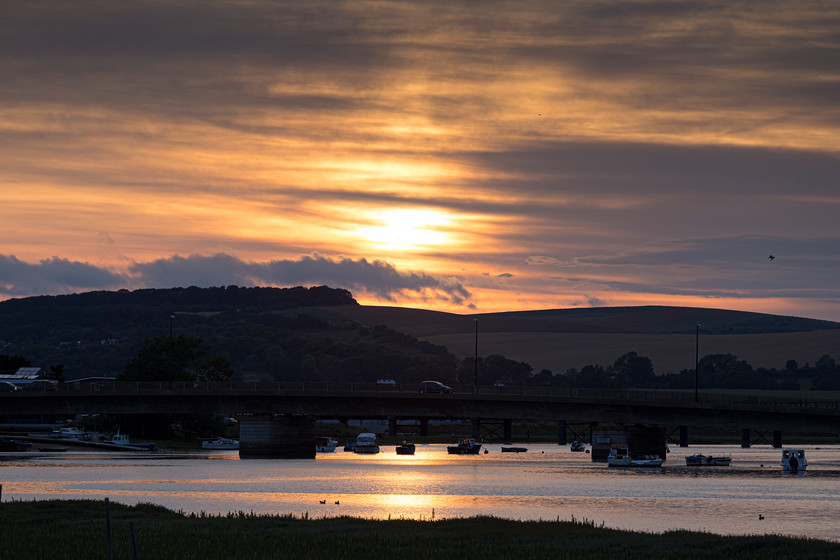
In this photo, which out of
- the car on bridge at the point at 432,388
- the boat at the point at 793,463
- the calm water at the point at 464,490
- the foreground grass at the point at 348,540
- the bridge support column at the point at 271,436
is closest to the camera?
the foreground grass at the point at 348,540

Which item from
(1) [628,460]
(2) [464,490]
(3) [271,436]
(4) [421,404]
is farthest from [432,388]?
(2) [464,490]

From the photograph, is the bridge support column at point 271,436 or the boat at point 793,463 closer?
the boat at point 793,463

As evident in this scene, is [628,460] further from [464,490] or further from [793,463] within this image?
[464,490]

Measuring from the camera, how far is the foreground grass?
5606 cm

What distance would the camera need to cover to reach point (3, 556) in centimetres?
5388

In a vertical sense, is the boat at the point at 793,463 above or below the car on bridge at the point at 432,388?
below

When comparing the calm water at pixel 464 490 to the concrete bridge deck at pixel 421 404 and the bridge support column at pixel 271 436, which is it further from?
the concrete bridge deck at pixel 421 404

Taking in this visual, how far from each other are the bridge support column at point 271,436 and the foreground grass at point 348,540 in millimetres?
100974

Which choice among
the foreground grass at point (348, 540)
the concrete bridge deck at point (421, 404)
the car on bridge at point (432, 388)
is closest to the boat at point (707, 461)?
the concrete bridge deck at point (421, 404)

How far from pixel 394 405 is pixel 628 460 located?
31.5 metres

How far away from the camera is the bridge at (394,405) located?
151m

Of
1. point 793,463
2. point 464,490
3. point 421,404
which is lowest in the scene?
point 464,490

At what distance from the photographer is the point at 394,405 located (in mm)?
160875

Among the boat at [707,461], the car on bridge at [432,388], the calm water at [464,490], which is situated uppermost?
the car on bridge at [432,388]
